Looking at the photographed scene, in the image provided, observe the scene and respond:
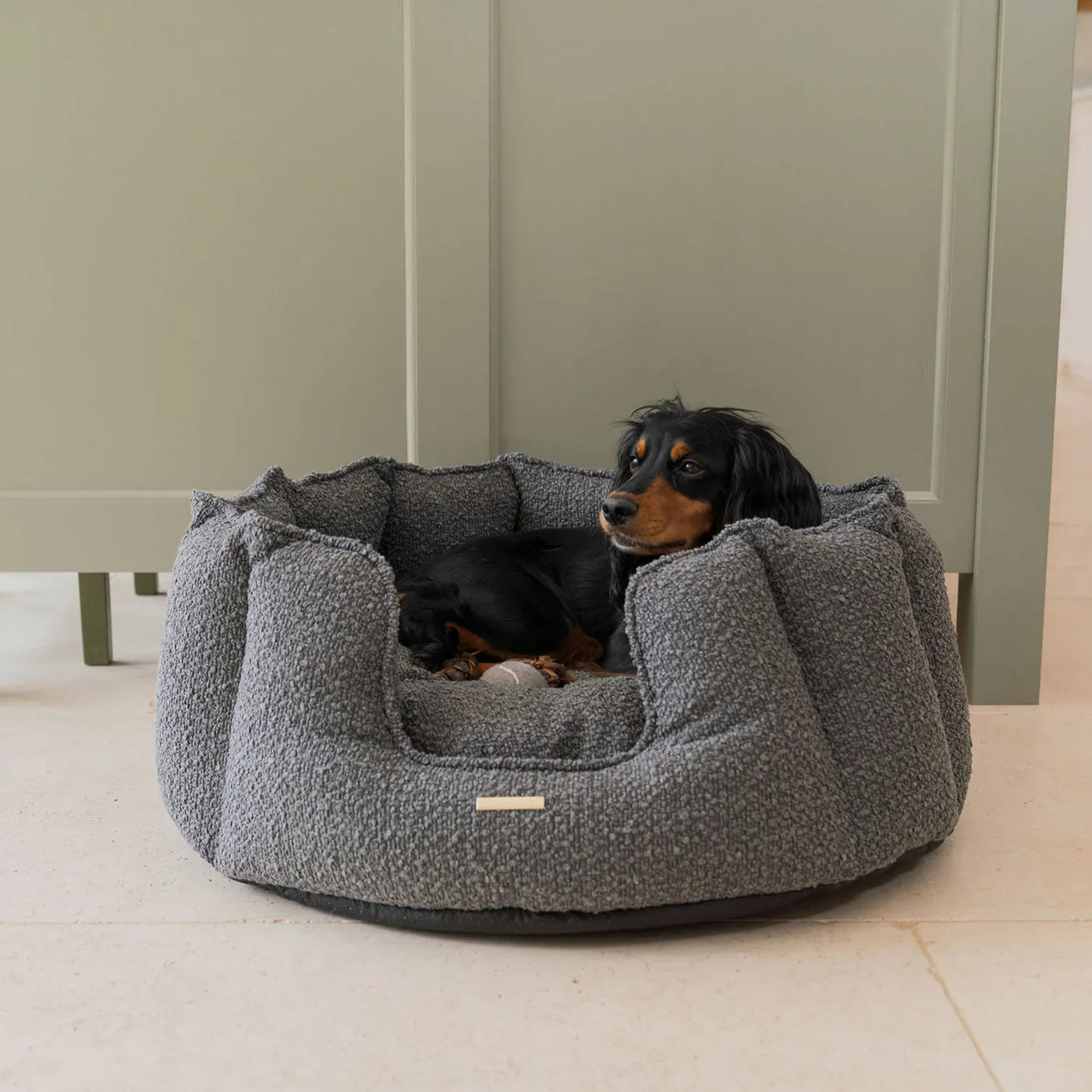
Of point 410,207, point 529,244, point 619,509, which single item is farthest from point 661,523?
point 410,207

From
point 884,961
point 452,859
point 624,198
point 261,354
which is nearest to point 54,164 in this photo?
point 261,354

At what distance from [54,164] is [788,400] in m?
1.50

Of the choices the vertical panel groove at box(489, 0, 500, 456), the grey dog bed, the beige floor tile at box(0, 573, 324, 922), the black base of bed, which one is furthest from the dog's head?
the beige floor tile at box(0, 573, 324, 922)

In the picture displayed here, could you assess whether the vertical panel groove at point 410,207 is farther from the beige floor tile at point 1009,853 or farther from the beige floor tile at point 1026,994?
the beige floor tile at point 1026,994

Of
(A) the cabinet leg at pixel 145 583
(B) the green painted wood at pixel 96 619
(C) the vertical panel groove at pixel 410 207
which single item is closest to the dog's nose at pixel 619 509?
(C) the vertical panel groove at pixel 410 207

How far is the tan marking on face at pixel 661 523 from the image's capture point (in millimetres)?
1859

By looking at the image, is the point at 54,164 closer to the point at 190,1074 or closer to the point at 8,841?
the point at 8,841

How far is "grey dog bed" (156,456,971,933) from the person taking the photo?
1380 millimetres

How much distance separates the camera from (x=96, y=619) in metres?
2.78

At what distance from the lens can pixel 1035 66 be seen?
7.39ft

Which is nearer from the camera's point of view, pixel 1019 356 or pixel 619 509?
pixel 619 509

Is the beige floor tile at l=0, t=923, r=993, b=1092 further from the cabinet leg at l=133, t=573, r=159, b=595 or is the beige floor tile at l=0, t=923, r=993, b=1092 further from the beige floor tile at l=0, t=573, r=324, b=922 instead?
the cabinet leg at l=133, t=573, r=159, b=595

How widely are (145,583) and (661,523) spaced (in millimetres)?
2202

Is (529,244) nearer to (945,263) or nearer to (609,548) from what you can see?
(609,548)
